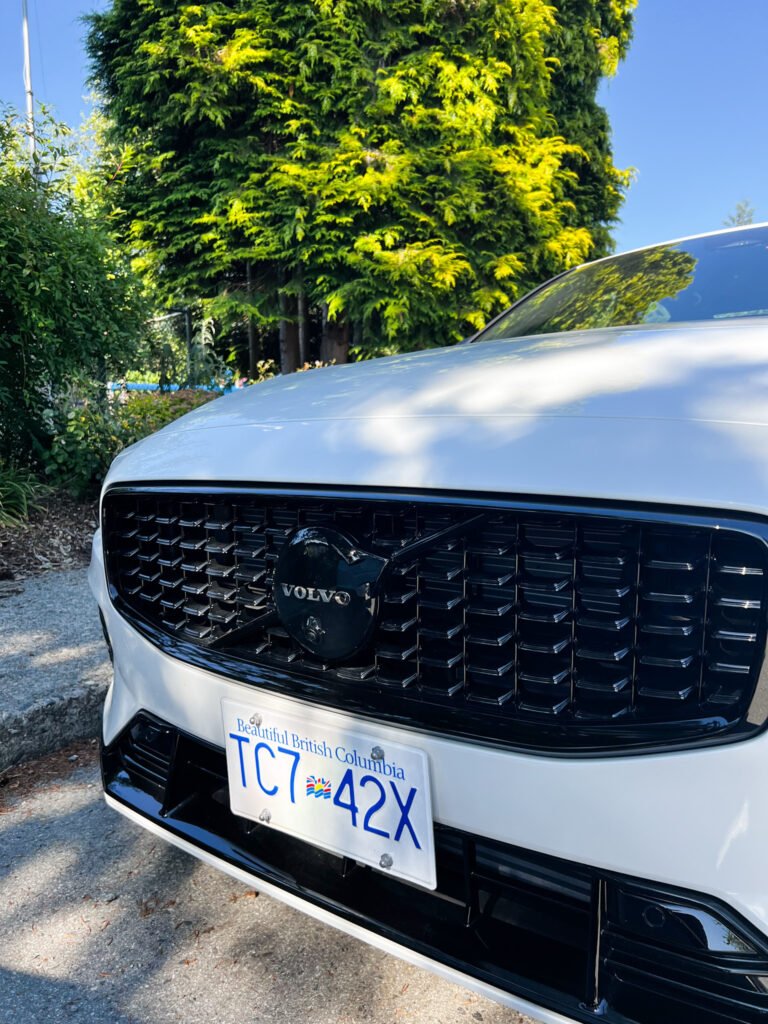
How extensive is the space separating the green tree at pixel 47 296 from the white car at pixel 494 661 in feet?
13.0

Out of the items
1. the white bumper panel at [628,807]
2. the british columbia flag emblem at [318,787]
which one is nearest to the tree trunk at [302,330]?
the british columbia flag emblem at [318,787]

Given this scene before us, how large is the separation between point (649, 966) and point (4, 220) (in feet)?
17.5

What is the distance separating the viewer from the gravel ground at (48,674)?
8.23 feet

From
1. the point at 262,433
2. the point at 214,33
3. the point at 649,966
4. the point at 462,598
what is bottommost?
the point at 649,966

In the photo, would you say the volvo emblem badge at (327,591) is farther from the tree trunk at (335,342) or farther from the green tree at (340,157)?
the tree trunk at (335,342)

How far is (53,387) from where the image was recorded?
5574 mm

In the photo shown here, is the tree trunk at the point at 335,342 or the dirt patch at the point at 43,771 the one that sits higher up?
the tree trunk at the point at 335,342

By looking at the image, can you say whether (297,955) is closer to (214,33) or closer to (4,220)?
(4,220)

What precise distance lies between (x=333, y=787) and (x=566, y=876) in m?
0.40

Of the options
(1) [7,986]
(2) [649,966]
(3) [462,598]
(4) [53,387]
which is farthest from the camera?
(4) [53,387]

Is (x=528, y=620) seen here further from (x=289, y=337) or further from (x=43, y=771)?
(x=289, y=337)

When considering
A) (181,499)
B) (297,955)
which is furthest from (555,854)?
(181,499)

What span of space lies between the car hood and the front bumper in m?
0.35

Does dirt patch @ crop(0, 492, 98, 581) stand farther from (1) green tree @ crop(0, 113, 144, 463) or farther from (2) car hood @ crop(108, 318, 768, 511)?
(2) car hood @ crop(108, 318, 768, 511)
